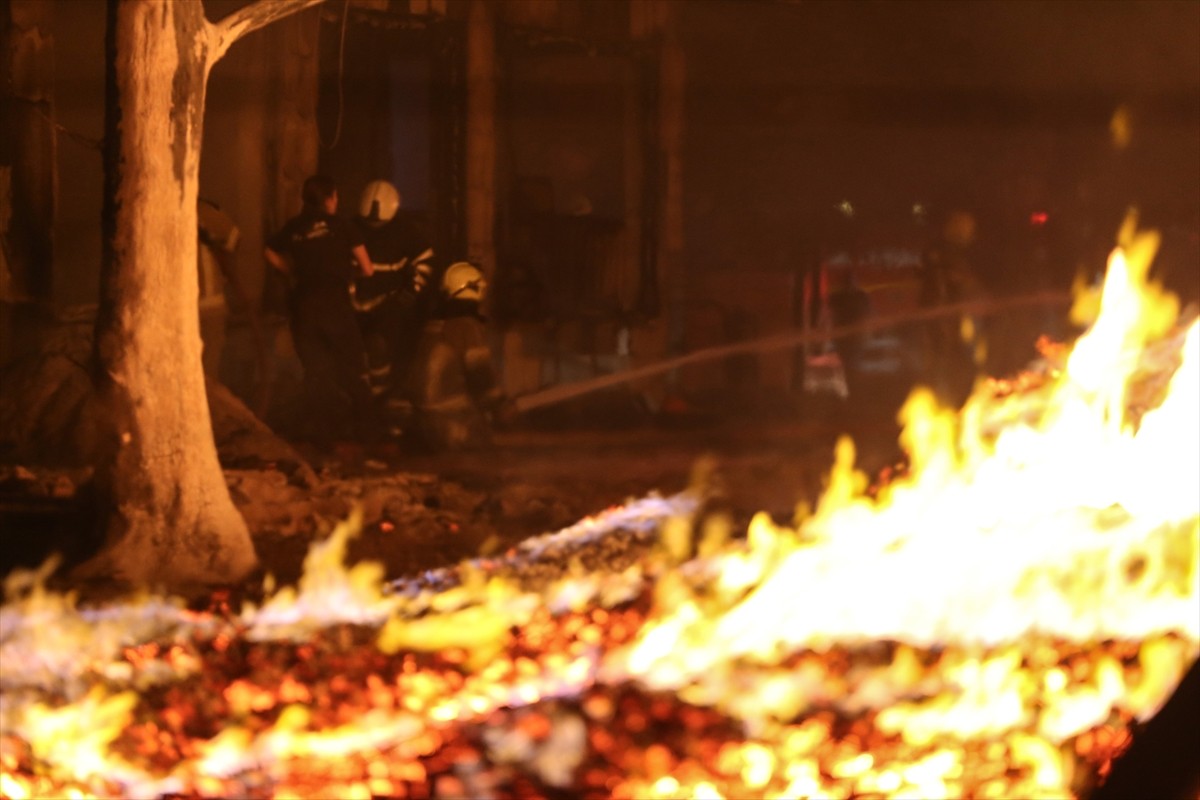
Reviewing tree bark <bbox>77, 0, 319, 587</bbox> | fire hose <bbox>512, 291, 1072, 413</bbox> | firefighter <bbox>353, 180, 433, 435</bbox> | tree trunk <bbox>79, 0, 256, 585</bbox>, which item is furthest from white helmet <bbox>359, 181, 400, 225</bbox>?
tree trunk <bbox>79, 0, 256, 585</bbox>

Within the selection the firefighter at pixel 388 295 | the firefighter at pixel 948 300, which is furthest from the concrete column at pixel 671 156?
the firefighter at pixel 388 295

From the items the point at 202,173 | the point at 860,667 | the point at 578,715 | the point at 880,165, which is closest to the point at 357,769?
the point at 578,715

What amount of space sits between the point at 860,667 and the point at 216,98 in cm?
833

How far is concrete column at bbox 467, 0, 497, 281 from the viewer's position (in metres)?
12.8

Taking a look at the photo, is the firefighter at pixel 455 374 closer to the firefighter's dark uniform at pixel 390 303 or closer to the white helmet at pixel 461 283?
the white helmet at pixel 461 283

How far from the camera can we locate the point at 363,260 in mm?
11398

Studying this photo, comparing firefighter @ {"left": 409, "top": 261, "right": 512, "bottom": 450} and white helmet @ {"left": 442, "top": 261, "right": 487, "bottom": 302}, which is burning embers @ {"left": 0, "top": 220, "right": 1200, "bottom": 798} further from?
white helmet @ {"left": 442, "top": 261, "right": 487, "bottom": 302}

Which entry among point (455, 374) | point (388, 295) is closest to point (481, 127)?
point (388, 295)

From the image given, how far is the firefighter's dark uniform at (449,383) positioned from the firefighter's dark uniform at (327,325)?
2.10 ft

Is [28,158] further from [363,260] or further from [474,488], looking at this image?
[474,488]

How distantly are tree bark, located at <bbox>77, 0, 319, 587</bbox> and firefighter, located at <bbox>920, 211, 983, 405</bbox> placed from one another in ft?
26.4

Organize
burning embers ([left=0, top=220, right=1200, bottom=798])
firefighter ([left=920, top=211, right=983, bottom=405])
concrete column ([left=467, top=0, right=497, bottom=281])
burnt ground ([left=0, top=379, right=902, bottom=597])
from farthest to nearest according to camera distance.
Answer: firefighter ([left=920, top=211, right=983, bottom=405])
concrete column ([left=467, top=0, right=497, bottom=281])
burnt ground ([left=0, top=379, right=902, bottom=597])
burning embers ([left=0, top=220, right=1200, bottom=798])

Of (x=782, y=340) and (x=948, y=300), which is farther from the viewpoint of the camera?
(x=782, y=340)

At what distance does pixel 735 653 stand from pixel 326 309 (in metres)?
6.45
